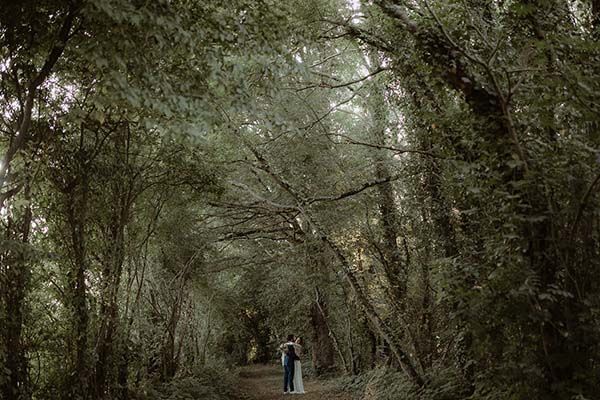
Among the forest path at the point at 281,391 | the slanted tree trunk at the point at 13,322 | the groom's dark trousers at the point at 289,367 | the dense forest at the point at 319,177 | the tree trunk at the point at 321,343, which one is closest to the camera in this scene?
the dense forest at the point at 319,177

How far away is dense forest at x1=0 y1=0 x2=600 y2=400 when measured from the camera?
14.0ft

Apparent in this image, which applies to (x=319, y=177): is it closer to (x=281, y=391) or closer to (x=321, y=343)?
(x=281, y=391)

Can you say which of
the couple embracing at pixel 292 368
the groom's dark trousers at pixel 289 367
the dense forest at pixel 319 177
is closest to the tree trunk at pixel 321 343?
the dense forest at pixel 319 177

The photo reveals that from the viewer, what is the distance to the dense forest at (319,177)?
428cm

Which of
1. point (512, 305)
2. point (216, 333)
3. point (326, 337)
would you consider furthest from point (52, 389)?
point (216, 333)

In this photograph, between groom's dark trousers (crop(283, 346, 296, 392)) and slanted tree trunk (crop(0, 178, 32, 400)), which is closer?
slanted tree trunk (crop(0, 178, 32, 400))

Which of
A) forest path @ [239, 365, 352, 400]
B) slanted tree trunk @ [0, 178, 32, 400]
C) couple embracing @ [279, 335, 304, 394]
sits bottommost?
forest path @ [239, 365, 352, 400]

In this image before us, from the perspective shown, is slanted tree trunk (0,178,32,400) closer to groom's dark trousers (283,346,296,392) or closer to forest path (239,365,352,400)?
forest path (239,365,352,400)

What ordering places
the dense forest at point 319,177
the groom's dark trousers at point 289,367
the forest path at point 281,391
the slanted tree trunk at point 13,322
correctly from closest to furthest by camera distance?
the dense forest at point 319,177, the slanted tree trunk at point 13,322, the forest path at point 281,391, the groom's dark trousers at point 289,367

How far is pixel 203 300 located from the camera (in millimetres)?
17281

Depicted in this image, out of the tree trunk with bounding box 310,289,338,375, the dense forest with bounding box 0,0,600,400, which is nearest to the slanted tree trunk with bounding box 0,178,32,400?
the dense forest with bounding box 0,0,600,400

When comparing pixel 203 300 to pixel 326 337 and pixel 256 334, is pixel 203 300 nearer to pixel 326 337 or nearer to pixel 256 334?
pixel 326 337

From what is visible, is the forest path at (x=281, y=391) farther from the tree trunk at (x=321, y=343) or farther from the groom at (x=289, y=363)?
the tree trunk at (x=321, y=343)

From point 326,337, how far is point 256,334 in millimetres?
13323
